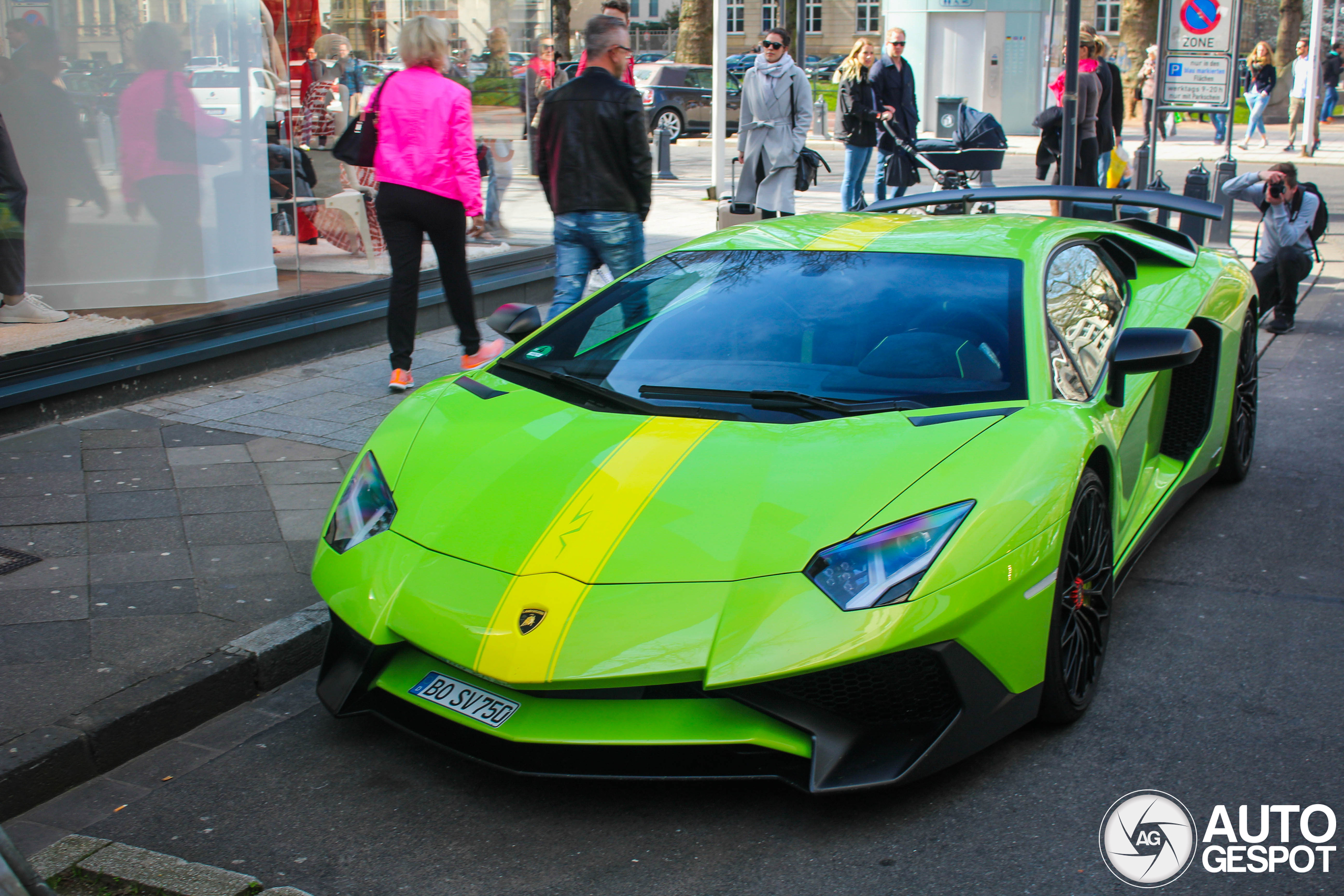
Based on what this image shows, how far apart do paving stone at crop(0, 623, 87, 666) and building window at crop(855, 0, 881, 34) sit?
66.3 meters

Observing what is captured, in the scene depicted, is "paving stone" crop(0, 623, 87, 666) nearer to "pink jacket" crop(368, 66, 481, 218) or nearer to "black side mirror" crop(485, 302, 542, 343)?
"black side mirror" crop(485, 302, 542, 343)

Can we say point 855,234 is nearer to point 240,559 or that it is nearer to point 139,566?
point 240,559

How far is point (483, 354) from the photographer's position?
7.35 metres

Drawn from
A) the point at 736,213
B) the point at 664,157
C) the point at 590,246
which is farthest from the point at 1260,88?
the point at 590,246

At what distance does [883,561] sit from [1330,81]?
106 ft

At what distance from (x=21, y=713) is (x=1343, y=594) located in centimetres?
407

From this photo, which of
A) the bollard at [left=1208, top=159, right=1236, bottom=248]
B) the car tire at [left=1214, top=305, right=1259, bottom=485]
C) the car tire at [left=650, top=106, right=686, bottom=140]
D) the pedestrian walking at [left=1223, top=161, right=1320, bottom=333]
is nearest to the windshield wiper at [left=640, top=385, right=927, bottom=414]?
the car tire at [left=1214, top=305, right=1259, bottom=485]

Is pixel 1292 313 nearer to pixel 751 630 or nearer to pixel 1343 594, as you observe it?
pixel 1343 594

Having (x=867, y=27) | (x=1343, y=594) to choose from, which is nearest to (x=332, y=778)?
(x=1343, y=594)

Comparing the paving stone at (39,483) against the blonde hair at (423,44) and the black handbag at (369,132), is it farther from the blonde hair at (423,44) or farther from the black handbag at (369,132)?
the blonde hair at (423,44)

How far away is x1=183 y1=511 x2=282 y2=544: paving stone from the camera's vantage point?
4.62m

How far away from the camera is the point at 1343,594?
4203mm

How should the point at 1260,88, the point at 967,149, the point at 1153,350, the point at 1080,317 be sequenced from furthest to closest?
1. the point at 1260,88
2. the point at 967,149
3. the point at 1080,317
4. the point at 1153,350

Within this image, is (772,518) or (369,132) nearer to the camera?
(772,518)
